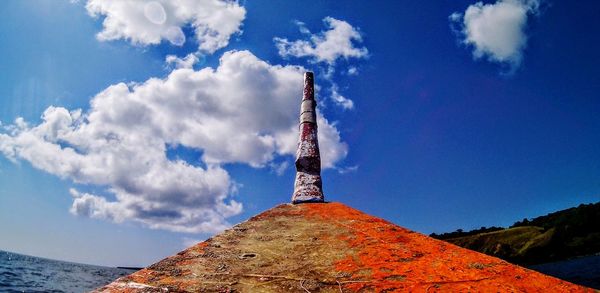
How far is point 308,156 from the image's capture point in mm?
6926

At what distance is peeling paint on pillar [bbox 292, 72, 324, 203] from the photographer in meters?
6.07

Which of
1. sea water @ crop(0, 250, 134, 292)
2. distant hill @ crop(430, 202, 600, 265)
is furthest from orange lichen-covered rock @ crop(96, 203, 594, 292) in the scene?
distant hill @ crop(430, 202, 600, 265)

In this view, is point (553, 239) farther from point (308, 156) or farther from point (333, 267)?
point (333, 267)

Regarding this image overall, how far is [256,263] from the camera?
9.74ft

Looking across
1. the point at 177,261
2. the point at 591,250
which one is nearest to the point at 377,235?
the point at 177,261

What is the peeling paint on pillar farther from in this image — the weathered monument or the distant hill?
the distant hill

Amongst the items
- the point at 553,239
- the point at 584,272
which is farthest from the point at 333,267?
the point at 553,239

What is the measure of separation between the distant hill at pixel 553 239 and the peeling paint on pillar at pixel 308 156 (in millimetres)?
38355

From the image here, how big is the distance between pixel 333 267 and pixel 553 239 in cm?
5724

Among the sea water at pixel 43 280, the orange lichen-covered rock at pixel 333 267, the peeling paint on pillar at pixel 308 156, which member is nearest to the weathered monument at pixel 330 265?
the orange lichen-covered rock at pixel 333 267

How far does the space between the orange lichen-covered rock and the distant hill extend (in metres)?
42.0

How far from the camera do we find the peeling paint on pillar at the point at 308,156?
6.07 meters

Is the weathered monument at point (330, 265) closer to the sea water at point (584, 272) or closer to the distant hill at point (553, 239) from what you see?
the sea water at point (584, 272)

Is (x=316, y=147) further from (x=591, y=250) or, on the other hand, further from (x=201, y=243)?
(x=591, y=250)
